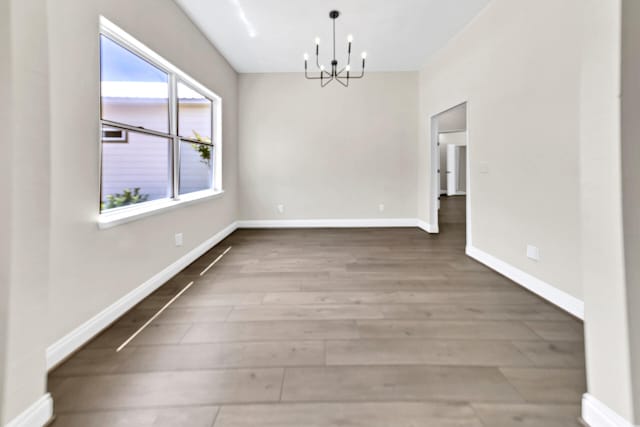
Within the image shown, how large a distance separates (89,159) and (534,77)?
3519 millimetres

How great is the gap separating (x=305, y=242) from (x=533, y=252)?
2814mm

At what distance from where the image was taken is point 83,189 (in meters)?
1.84

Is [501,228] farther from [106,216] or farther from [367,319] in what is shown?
[106,216]

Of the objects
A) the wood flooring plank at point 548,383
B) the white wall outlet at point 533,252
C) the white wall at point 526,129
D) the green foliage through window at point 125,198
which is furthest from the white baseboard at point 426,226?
the green foliage through window at point 125,198

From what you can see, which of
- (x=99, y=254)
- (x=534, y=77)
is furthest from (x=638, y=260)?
(x=99, y=254)

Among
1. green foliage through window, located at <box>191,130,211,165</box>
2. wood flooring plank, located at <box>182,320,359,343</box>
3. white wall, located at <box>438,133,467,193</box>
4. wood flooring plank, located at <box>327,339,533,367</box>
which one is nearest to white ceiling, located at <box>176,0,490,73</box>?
green foliage through window, located at <box>191,130,211,165</box>

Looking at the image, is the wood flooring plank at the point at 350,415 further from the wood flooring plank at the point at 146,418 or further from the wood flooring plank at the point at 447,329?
the wood flooring plank at the point at 447,329

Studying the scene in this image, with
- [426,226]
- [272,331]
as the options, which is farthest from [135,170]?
[426,226]

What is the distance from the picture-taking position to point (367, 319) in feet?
6.88

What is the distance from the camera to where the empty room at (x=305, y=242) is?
1.06 m

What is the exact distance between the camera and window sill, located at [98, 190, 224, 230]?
204cm

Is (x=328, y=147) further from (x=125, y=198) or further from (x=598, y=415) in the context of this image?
(x=598, y=415)

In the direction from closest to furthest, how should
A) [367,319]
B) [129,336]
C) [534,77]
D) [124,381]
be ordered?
[124,381] → [129,336] → [367,319] → [534,77]

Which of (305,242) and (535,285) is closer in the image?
(535,285)
